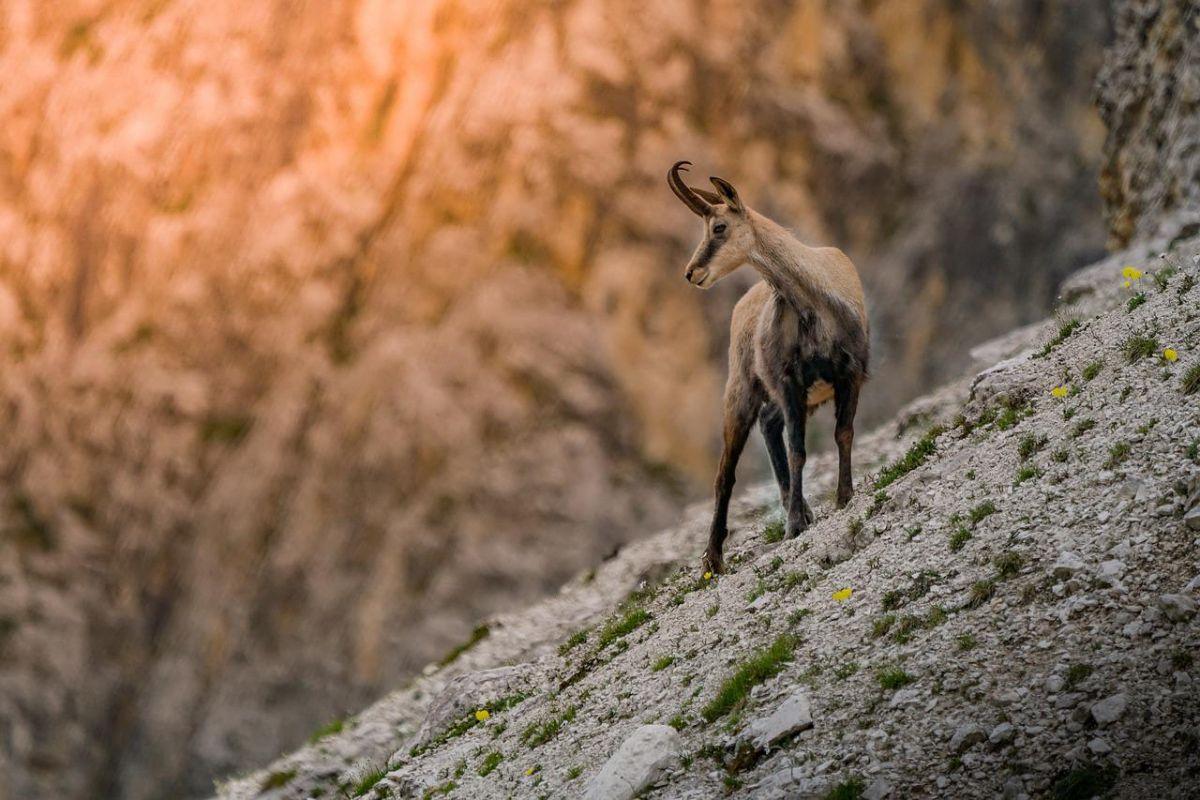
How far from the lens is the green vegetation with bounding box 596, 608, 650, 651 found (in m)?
12.4

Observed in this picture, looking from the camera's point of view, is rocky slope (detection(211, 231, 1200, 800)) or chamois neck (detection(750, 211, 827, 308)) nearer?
rocky slope (detection(211, 231, 1200, 800))

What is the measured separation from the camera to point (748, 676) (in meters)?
9.08

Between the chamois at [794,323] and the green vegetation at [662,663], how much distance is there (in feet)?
7.93

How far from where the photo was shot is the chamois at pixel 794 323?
12422mm

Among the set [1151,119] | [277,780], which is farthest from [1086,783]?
[1151,119]

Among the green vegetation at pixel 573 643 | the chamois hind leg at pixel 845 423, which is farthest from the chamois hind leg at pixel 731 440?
the green vegetation at pixel 573 643

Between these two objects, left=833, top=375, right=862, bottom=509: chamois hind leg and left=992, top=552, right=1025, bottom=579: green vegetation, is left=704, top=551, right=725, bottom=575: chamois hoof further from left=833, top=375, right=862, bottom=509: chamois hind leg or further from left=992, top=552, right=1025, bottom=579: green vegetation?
left=992, top=552, right=1025, bottom=579: green vegetation

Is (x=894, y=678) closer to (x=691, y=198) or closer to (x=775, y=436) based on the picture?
(x=775, y=436)

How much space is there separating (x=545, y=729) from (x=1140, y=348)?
542cm


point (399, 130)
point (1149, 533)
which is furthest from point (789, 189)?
point (1149, 533)

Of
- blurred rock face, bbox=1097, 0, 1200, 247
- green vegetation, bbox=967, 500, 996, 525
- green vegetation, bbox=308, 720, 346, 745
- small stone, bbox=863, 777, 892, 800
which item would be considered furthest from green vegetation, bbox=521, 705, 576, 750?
blurred rock face, bbox=1097, 0, 1200, 247

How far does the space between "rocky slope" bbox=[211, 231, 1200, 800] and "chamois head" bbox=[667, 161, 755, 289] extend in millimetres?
2401

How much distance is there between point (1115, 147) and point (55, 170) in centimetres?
2932

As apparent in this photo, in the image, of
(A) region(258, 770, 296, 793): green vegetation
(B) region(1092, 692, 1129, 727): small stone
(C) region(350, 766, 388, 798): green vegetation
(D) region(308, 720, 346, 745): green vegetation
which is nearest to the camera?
(B) region(1092, 692, 1129, 727): small stone
